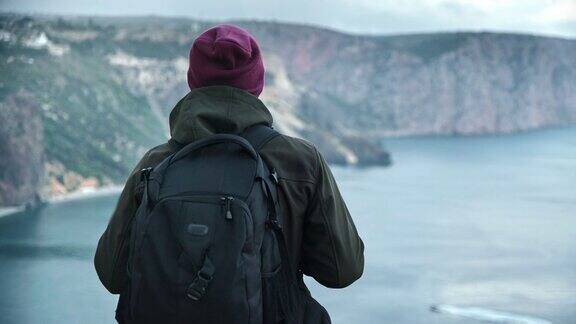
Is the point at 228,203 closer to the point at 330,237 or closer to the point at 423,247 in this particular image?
the point at 330,237

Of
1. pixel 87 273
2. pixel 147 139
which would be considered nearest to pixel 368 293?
pixel 87 273

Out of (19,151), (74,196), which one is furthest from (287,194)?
(19,151)

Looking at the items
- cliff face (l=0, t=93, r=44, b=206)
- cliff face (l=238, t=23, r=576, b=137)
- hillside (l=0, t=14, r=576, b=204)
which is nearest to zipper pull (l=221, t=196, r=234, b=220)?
cliff face (l=0, t=93, r=44, b=206)

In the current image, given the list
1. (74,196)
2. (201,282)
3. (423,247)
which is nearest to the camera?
(201,282)

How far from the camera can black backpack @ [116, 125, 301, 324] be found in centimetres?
67

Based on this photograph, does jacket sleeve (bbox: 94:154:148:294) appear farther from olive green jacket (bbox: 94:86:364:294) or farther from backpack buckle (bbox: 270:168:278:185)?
backpack buckle (bbox: 270:168:278:185)

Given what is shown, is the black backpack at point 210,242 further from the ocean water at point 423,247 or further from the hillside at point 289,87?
the hillside at point 289,87

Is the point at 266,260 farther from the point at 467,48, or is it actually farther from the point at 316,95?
the point at 467,48

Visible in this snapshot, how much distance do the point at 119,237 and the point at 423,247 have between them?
9194 mm

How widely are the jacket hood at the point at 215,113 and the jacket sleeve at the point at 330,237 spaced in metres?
0.06

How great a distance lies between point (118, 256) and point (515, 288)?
7.56 meters

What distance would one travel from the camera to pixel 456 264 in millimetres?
9469

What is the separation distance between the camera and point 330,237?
0.74m

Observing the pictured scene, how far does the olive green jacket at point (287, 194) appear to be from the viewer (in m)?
0.73
